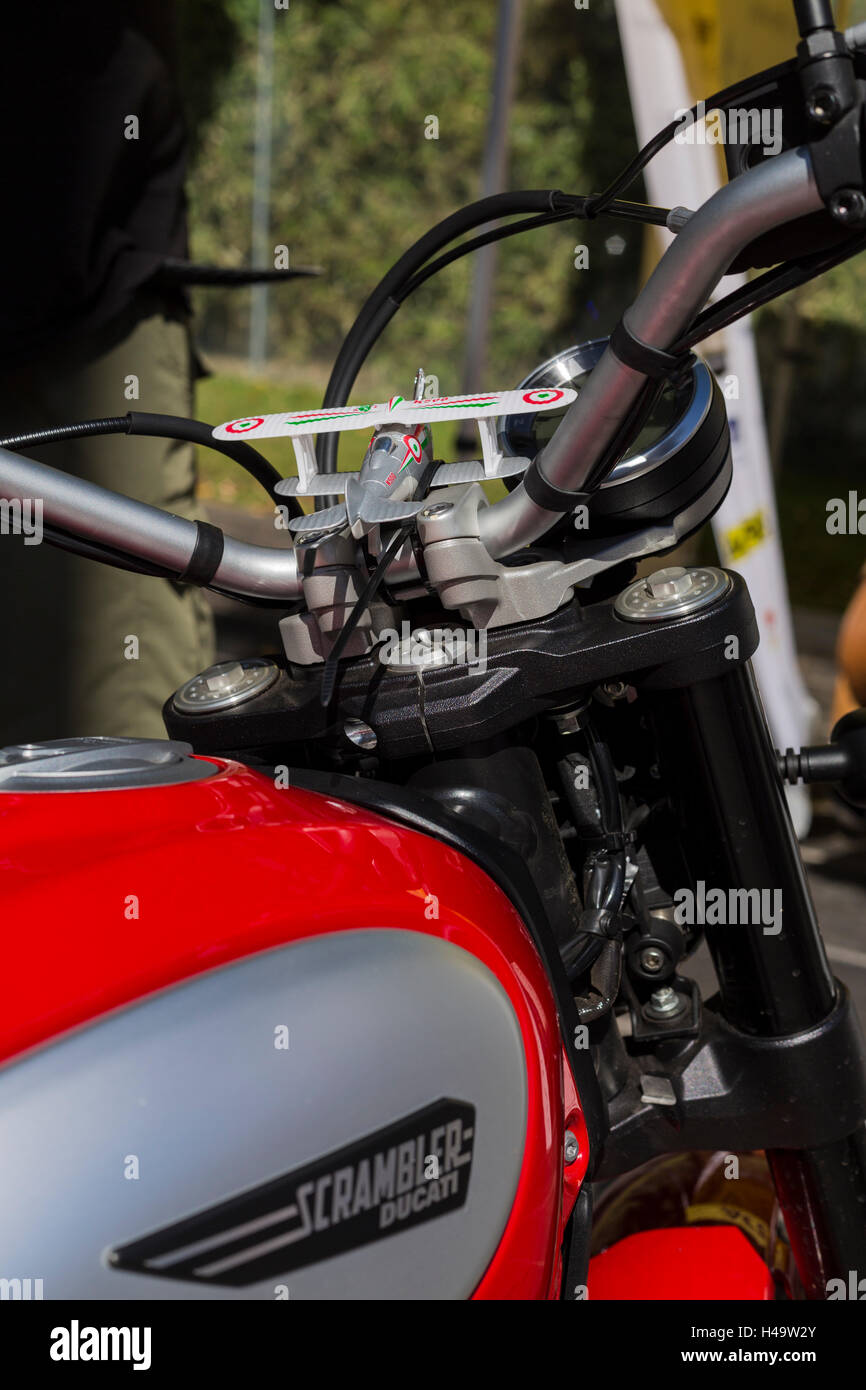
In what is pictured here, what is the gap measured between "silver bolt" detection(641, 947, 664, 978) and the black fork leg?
40mm

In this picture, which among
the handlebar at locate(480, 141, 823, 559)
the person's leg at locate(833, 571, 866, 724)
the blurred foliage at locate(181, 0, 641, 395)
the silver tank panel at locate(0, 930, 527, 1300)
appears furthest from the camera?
the blurred foliage at locate(181, 0, 641, 395)

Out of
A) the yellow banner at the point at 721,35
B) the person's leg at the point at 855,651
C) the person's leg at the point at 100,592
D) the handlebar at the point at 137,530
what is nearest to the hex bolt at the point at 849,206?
the handlebar at the point at 137,530

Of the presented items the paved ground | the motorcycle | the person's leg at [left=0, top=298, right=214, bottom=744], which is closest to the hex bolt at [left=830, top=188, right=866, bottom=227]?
the motorcycle

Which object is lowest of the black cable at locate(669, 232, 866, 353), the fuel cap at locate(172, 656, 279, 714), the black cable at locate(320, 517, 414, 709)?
the fuel cap at locate(172, 656, 279, 714)

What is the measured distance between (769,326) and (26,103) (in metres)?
6.82

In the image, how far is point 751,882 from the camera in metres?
0.96

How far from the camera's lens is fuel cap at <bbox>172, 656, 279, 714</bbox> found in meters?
0.98

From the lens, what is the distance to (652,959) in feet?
3.32

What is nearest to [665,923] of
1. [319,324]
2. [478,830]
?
[478,830]

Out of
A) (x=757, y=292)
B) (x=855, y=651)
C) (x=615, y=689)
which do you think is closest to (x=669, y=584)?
(x=615, y=689)

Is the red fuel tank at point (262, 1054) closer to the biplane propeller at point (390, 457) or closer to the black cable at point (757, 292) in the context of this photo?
the biplane propeller at point (390, 457)

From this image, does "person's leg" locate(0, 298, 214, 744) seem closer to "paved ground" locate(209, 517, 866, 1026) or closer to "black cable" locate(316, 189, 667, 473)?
"paved ground" locate(209, 517, 866, 1026)

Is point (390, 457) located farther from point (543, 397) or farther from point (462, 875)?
point (462, 875)
